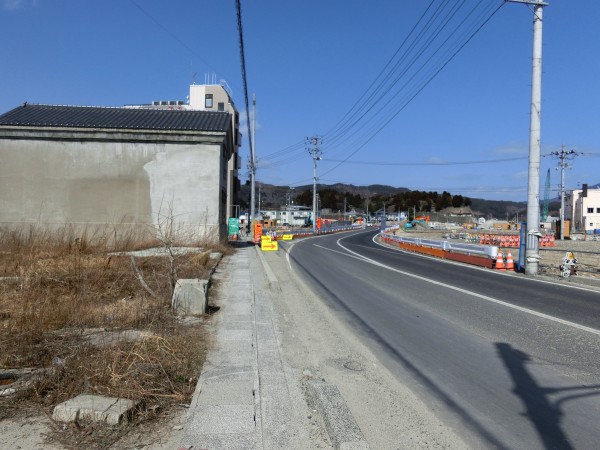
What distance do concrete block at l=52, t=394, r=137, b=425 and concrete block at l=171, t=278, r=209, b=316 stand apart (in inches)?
167

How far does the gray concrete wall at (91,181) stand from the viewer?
23.9 meters

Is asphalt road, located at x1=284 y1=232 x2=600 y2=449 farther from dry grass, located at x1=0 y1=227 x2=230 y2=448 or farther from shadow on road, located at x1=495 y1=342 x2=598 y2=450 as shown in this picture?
dry grass, located at x1=0 y1=227 x2=230 y2=448

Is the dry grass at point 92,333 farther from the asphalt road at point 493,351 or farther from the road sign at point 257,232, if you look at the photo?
the road sign at point 257,232

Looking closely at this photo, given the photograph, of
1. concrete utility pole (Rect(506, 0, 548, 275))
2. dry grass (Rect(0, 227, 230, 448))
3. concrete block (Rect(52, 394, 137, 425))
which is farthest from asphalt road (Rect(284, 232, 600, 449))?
concrete utility pole (Rect(506, 0, 548, 275))

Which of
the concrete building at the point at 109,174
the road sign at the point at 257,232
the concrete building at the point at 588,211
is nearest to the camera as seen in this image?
the concrete building at the point at 109,174

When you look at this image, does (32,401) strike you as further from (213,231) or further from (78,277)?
(213,231)

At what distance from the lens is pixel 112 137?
2406 cm

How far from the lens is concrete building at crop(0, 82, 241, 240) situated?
2392cm

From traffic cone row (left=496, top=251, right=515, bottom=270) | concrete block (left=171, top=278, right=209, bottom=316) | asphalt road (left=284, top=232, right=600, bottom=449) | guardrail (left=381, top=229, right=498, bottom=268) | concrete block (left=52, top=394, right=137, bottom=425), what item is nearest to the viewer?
concrete block (left=52, top=394, right=137, bottom=425)

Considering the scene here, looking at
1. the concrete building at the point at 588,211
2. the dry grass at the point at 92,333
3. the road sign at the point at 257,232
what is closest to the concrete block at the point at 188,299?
the dry grass at the point at 92,333

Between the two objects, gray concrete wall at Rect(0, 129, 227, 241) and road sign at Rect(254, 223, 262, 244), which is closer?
gray concrete wall at Rect(0, 129, 227, 241)

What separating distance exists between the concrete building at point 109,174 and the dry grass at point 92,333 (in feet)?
40.2

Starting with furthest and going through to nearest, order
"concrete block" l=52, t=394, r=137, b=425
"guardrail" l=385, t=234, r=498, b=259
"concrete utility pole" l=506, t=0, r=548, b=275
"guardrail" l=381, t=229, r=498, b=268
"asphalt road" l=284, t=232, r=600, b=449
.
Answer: "guardrail" l=381, t=229, r=498, b=268
"guardrail" l=385, t=234, r=498, b=259
"concrete utility pole" l=506, t=0, r=548, b=275
"asphalt road" l=284, t=232, r=600, b=449
"concrete block" l=52, t=394, r=137, b=425

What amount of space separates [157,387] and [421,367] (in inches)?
126
